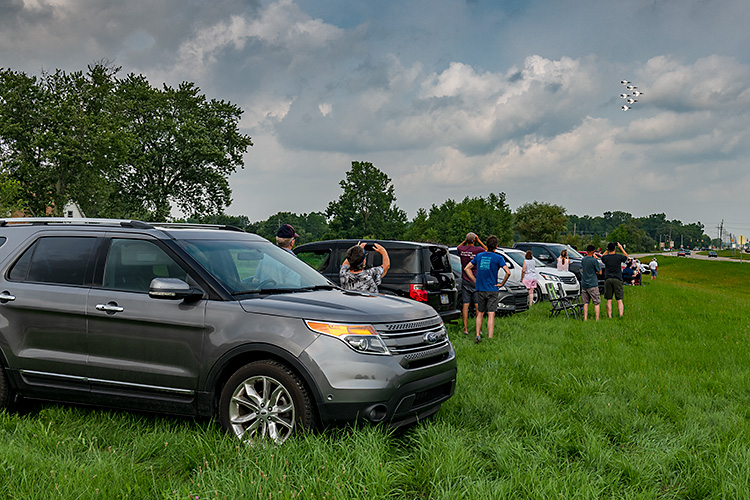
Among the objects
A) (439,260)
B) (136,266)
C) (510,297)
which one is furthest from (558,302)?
(136,266)

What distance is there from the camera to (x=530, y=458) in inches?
172

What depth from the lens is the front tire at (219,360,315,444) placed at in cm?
436

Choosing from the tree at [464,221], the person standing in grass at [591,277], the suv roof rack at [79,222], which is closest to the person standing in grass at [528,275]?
the person standing in grass at [591,277]

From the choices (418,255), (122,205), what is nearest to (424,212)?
(122,205)

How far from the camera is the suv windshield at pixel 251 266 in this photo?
514 centimetres

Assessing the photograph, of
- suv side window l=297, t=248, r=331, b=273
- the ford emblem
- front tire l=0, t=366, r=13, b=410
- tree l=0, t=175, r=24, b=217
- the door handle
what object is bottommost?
front tire l=0, t=366, r=13, b=410

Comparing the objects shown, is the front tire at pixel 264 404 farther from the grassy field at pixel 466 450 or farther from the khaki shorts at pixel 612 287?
the khaki shorts at pixel 612 287

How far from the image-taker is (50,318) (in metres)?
5.27

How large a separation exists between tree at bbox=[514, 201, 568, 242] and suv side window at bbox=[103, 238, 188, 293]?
72538mm

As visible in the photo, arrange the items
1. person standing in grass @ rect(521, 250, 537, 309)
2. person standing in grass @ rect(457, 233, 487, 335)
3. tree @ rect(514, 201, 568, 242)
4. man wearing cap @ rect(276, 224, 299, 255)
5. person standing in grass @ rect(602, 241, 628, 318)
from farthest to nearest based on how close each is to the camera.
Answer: tree @ rect(514, 201, 568, 242), person standing in grass @ rect(521, 250, 537, 309), person standing in grass @ rect(602, 241, 628, 318), person standing in grass @ rect(457, 233, 487, 335), man wearing cap @ rect(276, 224, 299, 255)

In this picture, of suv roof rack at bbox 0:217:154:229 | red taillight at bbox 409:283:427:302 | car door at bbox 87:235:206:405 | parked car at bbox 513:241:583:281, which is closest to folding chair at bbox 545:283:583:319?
red taillight at bbox 409:283:427:302

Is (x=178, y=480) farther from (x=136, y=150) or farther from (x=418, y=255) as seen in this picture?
(x=136, y=150)

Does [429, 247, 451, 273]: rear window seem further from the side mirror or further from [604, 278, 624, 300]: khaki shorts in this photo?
the side mirror

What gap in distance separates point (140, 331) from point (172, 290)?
532mm
